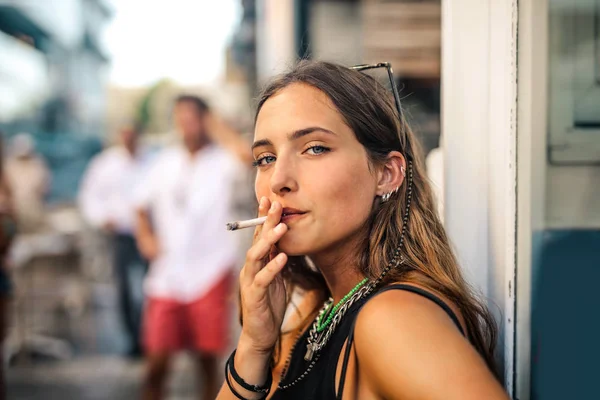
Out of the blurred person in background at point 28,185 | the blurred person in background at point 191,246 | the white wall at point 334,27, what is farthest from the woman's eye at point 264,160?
the blurred person in background at point 28,185

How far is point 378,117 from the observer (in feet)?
5.02

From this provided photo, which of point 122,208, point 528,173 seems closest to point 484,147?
point 528,173

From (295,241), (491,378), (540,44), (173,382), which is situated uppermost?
(540,44)

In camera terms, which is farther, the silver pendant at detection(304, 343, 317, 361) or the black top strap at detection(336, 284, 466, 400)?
the silver pendant at detection(304, 343, 317, 361)

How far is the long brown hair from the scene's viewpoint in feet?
4.65

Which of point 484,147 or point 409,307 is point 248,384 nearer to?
point 409,307

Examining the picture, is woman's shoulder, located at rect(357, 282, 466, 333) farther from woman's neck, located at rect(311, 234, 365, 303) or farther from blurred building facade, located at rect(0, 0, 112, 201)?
blurred building facade, located at rect(0, 0, 112, 201)

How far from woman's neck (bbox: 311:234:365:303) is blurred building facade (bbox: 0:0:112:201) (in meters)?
7.65

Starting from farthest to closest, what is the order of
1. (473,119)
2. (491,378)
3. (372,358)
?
(473,119), (372,358), (491,378)

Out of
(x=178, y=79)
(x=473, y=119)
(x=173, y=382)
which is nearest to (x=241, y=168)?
(x=173, y=382)

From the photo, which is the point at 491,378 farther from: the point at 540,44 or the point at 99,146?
the point at 99,146

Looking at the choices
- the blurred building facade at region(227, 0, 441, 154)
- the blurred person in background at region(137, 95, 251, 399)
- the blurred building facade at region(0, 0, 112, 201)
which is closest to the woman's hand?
the blurred building facade at region(227, 0, 441, 154)

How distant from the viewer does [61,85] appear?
33.0ft

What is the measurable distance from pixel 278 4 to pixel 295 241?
13.1 feet
